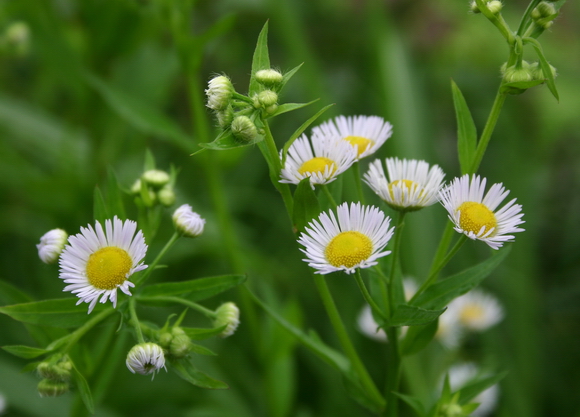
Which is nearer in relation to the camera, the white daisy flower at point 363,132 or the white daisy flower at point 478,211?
the white daisy flower at point 478,211

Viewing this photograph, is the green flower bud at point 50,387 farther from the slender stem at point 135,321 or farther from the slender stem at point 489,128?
the slender stem at point 489,128

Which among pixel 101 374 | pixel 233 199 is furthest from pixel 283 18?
pixel 101 374

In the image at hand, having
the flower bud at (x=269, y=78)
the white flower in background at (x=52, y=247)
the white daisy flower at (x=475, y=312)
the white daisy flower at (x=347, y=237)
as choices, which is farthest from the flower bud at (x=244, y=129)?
the white daisy flower at (x=475, y=312)

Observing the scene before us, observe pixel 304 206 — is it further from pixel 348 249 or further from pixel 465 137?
pixel 465 137

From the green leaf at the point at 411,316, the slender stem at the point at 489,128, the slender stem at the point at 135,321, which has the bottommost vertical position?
the slender stem at the point at 135,321

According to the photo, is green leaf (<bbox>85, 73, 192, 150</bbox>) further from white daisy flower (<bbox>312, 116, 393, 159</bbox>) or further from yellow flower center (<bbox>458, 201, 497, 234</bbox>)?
yellow flower center (<bbox>458, 201, 497, 234</bbox>)

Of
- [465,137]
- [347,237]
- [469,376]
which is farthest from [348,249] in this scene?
[469,376]

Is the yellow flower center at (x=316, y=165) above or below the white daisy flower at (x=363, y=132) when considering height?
below
